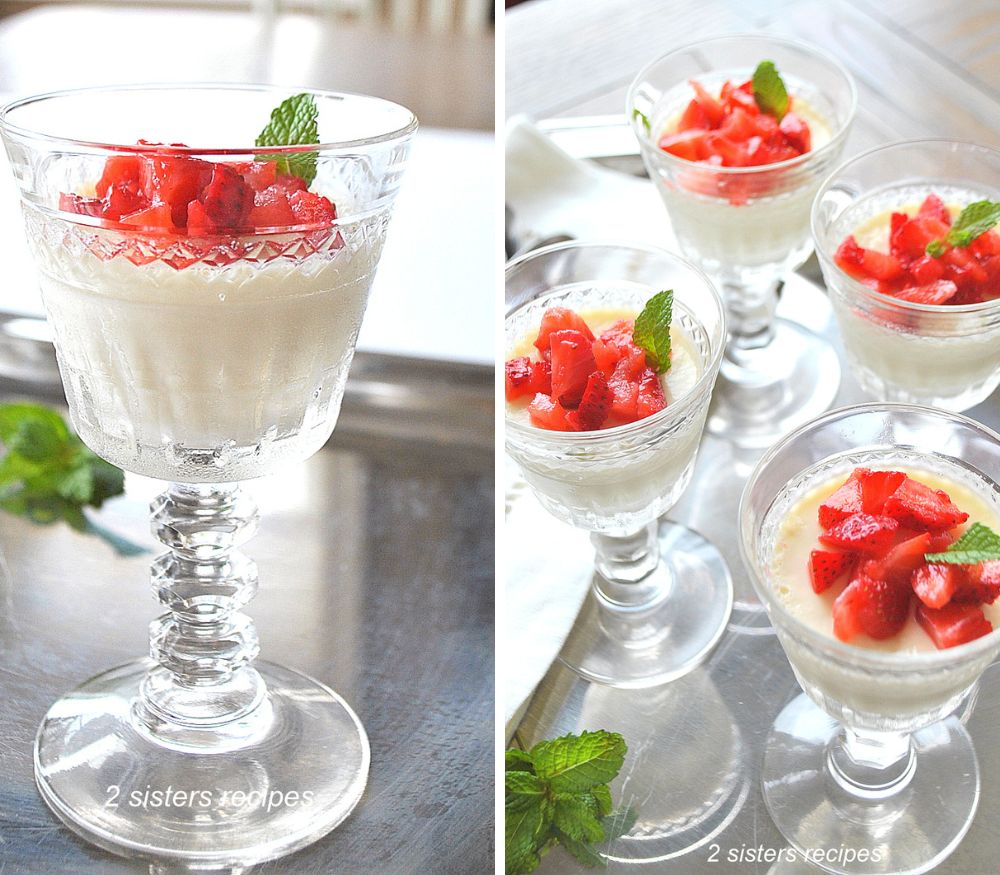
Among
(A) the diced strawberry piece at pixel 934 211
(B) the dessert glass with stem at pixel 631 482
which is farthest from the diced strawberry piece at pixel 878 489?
(A) the diced strawberry piece at pixel 934 211

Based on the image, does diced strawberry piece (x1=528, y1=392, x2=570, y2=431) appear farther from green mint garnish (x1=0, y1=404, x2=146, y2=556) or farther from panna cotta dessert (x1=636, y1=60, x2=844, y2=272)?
green mint garnish (x1=0, y1=404, x2=146, y2=556)

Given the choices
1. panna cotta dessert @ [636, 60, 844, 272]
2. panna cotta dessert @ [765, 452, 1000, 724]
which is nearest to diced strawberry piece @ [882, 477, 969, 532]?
panna cotta dessert @ [765, 452, 1000, 724]

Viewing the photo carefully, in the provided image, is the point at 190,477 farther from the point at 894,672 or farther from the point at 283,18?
the point at 283,18

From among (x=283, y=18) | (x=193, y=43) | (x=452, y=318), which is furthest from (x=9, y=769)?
(x=283, y=18)

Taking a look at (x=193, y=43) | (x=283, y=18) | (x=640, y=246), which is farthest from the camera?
(x=283, y=18)

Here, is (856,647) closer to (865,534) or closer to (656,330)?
(865,534)
